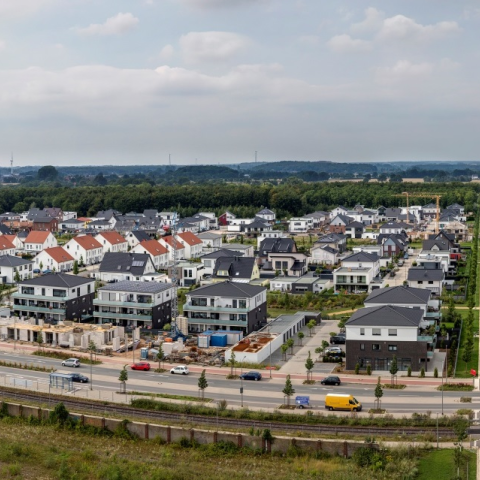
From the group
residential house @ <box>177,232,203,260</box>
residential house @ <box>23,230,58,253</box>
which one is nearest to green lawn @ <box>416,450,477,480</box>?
residential house @ <box>177,232,203,260</box>

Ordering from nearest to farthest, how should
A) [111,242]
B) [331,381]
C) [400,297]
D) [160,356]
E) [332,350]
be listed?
[331,381]
[160,356]
[332,350]
[400,297]
[111,242]

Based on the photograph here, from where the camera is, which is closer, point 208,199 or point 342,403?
point 342,403

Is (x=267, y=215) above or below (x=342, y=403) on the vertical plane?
above

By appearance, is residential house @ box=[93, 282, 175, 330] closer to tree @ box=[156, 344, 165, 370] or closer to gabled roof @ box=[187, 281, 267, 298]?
gabled roof @ box=[187, 281, 267, 298]

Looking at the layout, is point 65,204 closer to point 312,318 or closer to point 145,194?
point 145,194

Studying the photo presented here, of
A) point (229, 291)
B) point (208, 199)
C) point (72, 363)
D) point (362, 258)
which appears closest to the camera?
point (72, 363)

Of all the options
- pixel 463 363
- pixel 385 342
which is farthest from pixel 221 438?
pixel 463 363

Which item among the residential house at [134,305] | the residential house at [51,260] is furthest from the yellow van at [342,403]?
the residential house at [51,260]

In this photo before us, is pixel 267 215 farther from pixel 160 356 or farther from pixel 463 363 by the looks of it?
pixel 463 363
